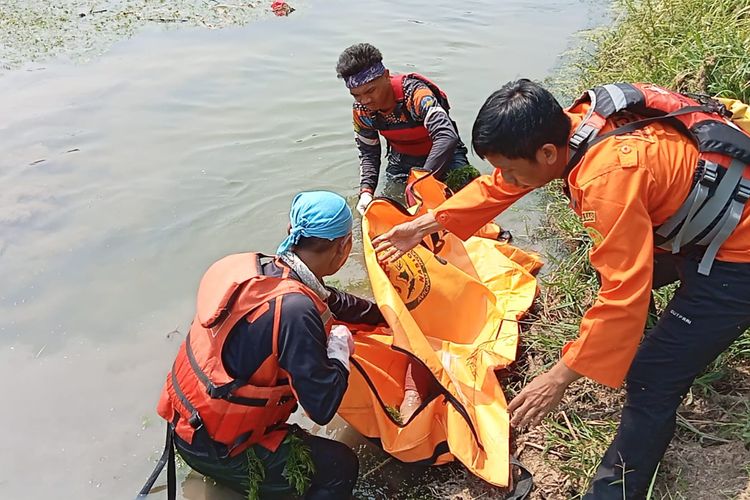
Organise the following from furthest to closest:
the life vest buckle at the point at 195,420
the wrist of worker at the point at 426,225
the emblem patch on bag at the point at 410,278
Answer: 1. the emblem patch on bag at the point at 410,278
2. the wrist of worker at the point at 426,225
3. the life vest buckle at the point at 195,420

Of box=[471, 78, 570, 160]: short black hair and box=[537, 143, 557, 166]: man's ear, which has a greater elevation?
box=[471, 78, 570, 160]: short black hair

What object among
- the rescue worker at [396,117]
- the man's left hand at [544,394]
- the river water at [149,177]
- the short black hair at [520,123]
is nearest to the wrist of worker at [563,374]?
the man's left hand at [544,394]

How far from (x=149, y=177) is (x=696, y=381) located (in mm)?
4226

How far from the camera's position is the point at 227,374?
2.22m

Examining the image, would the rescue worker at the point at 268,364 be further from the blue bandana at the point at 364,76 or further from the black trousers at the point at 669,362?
the blue bandana at the point at 364,76

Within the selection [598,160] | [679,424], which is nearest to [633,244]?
[598,160]

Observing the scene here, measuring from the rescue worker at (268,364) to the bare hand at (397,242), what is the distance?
1.91ft

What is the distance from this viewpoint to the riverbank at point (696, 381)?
234 centimetres

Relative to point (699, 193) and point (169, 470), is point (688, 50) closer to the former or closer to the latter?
point (699, 193)

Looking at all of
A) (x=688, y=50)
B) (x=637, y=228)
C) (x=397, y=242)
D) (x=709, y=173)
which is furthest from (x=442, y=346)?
(x=688, y=50)

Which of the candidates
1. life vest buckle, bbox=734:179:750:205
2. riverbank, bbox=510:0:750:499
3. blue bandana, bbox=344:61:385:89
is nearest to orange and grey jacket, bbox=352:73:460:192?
blue bandana, bbox=344:61:385:89

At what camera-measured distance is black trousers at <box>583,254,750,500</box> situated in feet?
6.96

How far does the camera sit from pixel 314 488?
249 centimetres

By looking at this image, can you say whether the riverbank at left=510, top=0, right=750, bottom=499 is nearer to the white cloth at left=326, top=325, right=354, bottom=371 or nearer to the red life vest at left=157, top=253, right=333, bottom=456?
the white cloth at left=326, top=325, right=354, bottom=371
